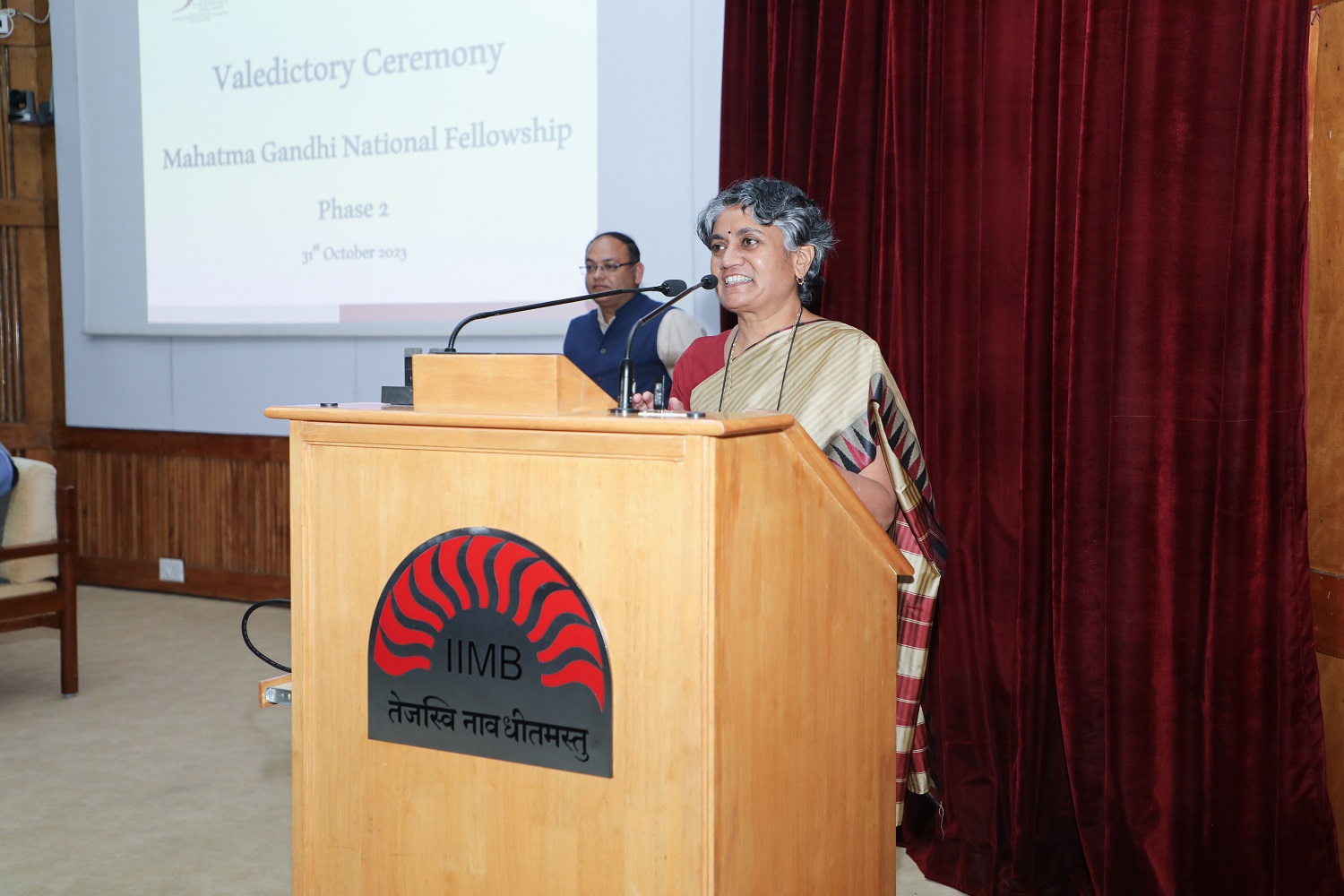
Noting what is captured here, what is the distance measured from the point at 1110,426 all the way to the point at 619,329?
1.70 metres

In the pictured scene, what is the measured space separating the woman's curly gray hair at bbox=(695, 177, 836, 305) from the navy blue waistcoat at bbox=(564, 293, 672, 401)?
1121mm

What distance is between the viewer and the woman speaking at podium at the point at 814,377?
2.04 m

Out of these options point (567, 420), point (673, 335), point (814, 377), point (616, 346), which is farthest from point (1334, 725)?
point (616, 346)

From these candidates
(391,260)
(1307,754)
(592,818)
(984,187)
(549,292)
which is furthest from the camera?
(391,260)

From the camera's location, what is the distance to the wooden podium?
1.27 m

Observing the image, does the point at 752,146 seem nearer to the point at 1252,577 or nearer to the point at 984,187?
the point at 984,187

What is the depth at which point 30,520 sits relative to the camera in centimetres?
358

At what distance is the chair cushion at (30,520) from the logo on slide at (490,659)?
269 centimetres

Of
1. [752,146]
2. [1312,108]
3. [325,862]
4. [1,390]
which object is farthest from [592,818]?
[1,390]

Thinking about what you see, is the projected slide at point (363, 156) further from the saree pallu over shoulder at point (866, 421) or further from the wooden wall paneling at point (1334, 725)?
the wooden wall paneling at point (1334, 725)

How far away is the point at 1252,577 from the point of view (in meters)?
2.02

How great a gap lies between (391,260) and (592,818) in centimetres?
346

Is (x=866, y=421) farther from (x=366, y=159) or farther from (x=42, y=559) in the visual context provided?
(x=366, y=159)

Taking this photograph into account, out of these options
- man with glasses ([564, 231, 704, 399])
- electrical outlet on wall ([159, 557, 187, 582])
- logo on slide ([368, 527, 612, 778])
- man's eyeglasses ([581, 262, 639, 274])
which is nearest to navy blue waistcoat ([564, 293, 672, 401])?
man with glasses ([564, 231, 704, 399])
